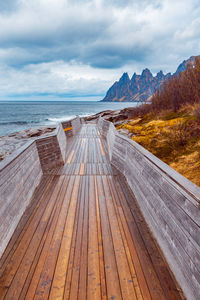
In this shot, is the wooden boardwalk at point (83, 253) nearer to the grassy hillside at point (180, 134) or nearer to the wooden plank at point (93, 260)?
the wooden plank at point (93, 260)

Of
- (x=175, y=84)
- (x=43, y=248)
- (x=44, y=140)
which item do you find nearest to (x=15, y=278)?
(x=43, y=248)

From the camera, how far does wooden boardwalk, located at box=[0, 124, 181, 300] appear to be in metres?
1.78

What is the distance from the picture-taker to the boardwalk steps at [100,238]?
1760mm

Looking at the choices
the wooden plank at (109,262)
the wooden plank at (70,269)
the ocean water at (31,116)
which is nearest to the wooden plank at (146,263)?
the wooden plank at (109,262)

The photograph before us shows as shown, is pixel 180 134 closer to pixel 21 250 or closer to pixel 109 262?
pixel 109 262

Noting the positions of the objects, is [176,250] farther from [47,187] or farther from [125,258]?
[47,187]

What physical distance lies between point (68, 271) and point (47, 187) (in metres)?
2.38

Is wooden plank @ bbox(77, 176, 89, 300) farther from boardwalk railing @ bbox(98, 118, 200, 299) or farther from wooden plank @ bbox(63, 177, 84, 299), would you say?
boardwalk railing @ bbox(98, 118, 200, 299)

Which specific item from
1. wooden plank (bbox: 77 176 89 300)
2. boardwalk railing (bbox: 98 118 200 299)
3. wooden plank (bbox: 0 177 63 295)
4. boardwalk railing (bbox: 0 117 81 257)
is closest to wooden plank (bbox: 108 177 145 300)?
boardwalk railing (bbox: 98 118 200 299)

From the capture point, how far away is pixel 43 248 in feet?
7.52

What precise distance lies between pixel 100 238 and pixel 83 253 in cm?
37

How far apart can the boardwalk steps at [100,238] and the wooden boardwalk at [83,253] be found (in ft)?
0.04

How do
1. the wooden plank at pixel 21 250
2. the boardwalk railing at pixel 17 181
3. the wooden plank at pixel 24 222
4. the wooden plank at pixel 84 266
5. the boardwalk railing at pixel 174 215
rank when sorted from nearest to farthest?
Answer: 1. the boardwalk railing at pixel 174 215
2. the wooden plank at pixel 84 266
3. the wooden plank at pixel 21 250
4. the wooden plank at pixel 24 222
5. the boardwalk railing at pixel 17 181

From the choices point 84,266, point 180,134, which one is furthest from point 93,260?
point 180,134
